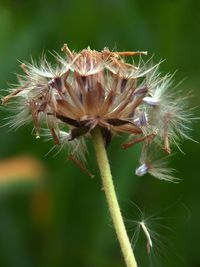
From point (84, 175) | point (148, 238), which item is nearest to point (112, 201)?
point (148, 238)

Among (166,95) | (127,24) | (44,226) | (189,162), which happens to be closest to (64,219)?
(44,226)

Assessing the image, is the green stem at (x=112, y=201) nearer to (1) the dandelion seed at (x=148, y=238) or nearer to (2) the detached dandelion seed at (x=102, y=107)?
(2) the detached dandelion seed at (x=102, y=107)

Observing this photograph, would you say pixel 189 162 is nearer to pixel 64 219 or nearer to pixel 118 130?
pixel 64 219

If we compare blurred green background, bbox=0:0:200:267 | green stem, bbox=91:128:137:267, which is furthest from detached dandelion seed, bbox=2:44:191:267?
blurred green background, bbox=0:0:200:267

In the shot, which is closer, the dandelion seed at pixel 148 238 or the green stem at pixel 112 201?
the green stem at pixel 112 201

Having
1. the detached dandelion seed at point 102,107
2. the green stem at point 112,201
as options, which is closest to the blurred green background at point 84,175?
the detached dandelion seed at point 102,107

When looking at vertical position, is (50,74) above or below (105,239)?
above

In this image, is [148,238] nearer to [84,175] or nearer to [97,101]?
[97,101]
